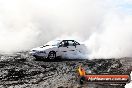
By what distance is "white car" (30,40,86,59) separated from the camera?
2022 centimetres

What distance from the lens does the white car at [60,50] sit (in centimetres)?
2022

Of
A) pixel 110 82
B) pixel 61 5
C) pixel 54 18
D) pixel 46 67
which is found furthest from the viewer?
pixel 61 5

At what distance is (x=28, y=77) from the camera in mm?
→ 15094

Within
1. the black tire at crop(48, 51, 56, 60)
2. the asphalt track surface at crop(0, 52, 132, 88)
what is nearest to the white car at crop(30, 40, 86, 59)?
the black tire at crop(48, 51, 56, 60)

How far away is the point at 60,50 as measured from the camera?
2077 centimetres

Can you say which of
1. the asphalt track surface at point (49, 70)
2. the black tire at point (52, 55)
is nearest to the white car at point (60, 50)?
the black tire at point (52, 55)

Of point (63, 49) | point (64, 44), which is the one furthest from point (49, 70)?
point (64, 44)

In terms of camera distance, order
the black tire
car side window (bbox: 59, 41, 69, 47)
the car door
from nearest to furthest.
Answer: the black tire < the car door < car side window (bbox: 59, 41, 69, 47)

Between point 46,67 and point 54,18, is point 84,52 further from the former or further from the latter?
point 54,18

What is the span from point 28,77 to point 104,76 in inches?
160

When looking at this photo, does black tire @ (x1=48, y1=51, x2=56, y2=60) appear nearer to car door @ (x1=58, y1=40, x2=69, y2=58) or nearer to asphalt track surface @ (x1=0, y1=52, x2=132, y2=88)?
asphalt track surface @ (x1=0, y1=52, x2=132, y2=88)

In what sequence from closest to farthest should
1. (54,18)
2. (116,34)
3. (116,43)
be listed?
(116,43) < (116,34) < (54,18)

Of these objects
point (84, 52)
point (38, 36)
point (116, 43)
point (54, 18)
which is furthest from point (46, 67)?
point (54, 18)

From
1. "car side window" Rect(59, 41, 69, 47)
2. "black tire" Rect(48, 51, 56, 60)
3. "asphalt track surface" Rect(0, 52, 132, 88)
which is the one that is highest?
"car side window" Rect(59, 41, 69, 47)
